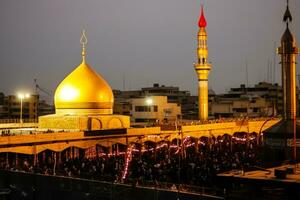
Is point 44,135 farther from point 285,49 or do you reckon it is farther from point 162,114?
point 162,114

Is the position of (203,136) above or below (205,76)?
below

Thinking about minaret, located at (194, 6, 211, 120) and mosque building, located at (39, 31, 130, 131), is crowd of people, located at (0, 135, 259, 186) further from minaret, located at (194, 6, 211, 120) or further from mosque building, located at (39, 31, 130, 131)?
minaret, located at (194, 6, 211, 120)

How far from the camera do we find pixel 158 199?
1171cm

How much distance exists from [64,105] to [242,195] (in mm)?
19786

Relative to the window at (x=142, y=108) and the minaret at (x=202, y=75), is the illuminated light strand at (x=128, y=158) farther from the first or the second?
the window at (x=142, y=108)

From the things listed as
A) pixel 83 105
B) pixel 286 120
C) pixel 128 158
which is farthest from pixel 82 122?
pixel 286 120

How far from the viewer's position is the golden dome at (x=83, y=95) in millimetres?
28438

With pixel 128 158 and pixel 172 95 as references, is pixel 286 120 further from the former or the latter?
pixel 172 95

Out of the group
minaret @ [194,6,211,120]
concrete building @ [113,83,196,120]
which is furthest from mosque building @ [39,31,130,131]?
concrete building @ [113,83,196,120]

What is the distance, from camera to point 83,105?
93.0 ft

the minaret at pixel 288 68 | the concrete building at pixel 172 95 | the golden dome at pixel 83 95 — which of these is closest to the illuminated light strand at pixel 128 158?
the golden dome at pixel 83 95

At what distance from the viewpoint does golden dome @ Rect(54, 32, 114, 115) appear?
28.4 meters

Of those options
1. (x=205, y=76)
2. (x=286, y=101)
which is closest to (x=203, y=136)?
(x=205, y=76)

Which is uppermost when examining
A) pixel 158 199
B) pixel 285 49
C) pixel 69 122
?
pixel 285 49
